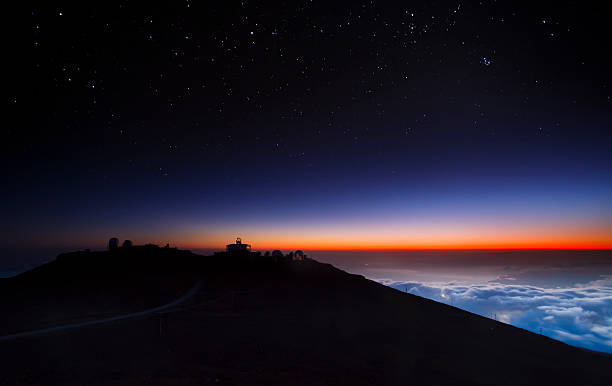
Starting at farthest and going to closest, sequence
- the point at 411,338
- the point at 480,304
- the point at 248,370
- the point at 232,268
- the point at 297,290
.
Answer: the point at 480,304
the point at 232,268
the point at 297,290
the point at 411,338
the point at 248,370

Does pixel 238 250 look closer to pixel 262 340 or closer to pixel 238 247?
pixel 238 247

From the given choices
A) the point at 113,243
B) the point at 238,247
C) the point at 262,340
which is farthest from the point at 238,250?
the point at 262,340

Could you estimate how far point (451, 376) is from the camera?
44.5ft

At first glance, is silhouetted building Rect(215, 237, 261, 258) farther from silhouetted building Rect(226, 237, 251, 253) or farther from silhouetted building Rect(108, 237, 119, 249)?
silhouetted building Rect(108, 237, 119, 249)

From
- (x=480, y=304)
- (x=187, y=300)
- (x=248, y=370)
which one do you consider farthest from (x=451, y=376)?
(x=480, y=304)

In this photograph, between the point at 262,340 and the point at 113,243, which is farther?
the point at 113,243

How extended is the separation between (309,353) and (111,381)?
300 inches

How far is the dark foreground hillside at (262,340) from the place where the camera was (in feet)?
38.3

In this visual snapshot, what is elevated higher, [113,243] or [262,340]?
[113,243]

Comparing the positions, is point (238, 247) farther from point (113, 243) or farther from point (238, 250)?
point (113, 243)

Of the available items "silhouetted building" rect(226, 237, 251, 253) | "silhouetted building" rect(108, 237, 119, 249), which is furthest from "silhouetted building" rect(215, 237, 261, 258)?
"silhouetted building" rect(108, 237, 119, 249)

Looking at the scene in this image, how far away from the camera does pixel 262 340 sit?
16.0 m

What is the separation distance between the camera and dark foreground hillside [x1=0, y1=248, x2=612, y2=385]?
11.7 meters

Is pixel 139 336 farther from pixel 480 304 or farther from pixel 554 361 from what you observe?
pixel 480 304
